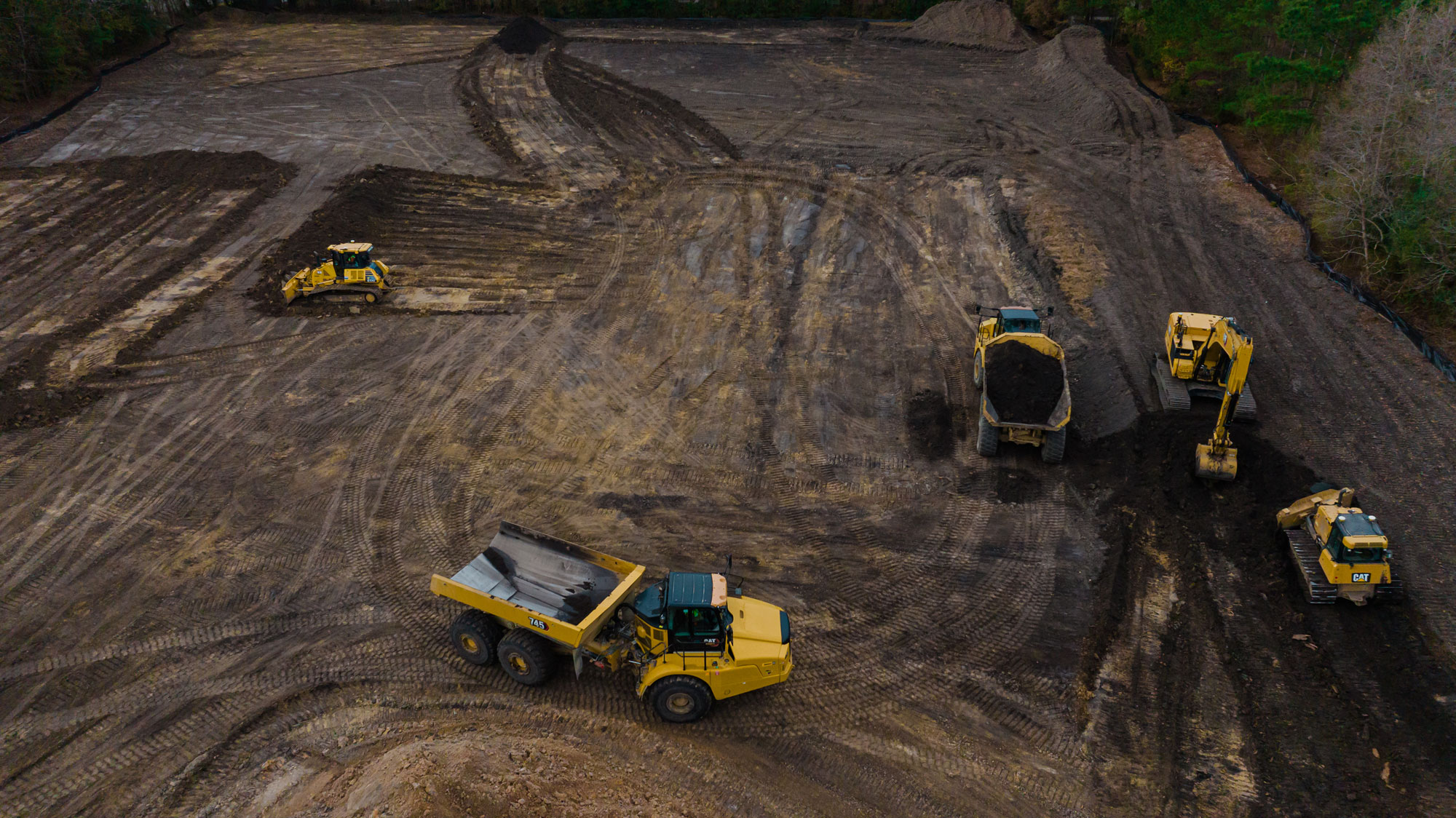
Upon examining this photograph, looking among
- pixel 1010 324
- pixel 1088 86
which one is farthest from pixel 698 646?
pixel 1088 86

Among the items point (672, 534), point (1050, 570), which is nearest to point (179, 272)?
point (672, 534)

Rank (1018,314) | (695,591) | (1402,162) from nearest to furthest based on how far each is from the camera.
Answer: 1. (695,591)
2. (1018,314)
3. (1402,162)

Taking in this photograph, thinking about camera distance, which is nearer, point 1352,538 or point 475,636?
point 475,636

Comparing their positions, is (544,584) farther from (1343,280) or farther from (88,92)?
(88,92)

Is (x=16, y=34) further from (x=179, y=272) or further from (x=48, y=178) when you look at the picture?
(x=179, y=272)

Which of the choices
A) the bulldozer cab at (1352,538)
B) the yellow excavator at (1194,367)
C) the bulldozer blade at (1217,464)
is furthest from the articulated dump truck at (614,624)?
the yellow excavator at (1194,367)

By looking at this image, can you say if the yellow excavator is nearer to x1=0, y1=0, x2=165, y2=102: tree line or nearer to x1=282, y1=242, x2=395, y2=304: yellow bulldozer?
x1=282, y1=242, x2=395, y2=304: yellow bulldozer

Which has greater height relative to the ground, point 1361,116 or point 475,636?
point 1361,116

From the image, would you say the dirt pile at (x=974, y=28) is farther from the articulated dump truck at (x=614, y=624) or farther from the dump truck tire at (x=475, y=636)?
the dump truck tire at (x=475, y=636)

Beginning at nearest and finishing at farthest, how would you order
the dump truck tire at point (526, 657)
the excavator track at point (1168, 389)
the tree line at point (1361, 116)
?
the dump truck tire at point (526, 657), the excavator track at point (1168, 389), the tree line at point (1361, 116)
